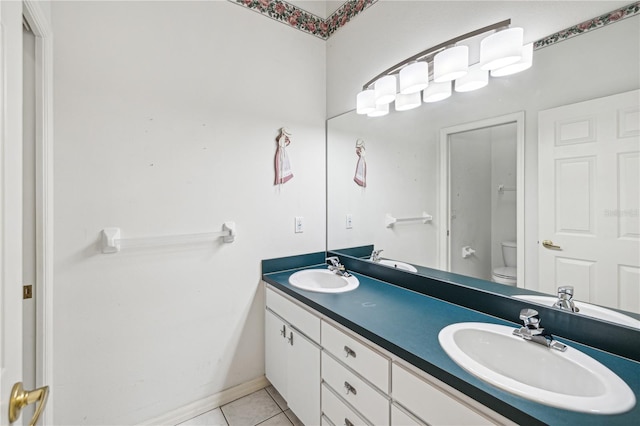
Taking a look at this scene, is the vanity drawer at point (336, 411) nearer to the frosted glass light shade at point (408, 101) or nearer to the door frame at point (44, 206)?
the door frame at point (44, 206)

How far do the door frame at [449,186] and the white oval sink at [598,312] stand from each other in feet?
0.30

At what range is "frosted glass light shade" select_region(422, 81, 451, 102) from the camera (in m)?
1.48

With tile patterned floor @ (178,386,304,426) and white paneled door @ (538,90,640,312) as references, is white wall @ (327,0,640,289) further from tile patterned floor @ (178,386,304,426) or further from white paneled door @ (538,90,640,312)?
tile patterned floor @ (178,386,304,426)

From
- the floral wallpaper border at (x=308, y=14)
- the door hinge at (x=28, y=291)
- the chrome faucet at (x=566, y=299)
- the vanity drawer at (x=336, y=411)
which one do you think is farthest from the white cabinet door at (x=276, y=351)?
the floral wallpaper border at (x=308, y=14)

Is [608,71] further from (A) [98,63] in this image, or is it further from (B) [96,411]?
(B) [96,411]

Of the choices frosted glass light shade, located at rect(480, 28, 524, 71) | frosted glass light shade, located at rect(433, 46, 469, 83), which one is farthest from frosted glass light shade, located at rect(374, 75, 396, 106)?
frosted glass light shade, located at rect(480, 28, 524, 71)

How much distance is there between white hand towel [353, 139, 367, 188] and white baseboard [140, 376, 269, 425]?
153cm

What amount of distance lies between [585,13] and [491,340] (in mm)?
1275

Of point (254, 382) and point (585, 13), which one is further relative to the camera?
point (254, 382)

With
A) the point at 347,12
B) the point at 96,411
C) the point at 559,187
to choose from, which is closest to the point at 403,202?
the point at 559,187

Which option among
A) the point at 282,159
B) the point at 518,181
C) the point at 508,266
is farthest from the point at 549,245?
the point at 282,159

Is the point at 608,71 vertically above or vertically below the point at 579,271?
above

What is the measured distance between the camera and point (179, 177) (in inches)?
65.8
